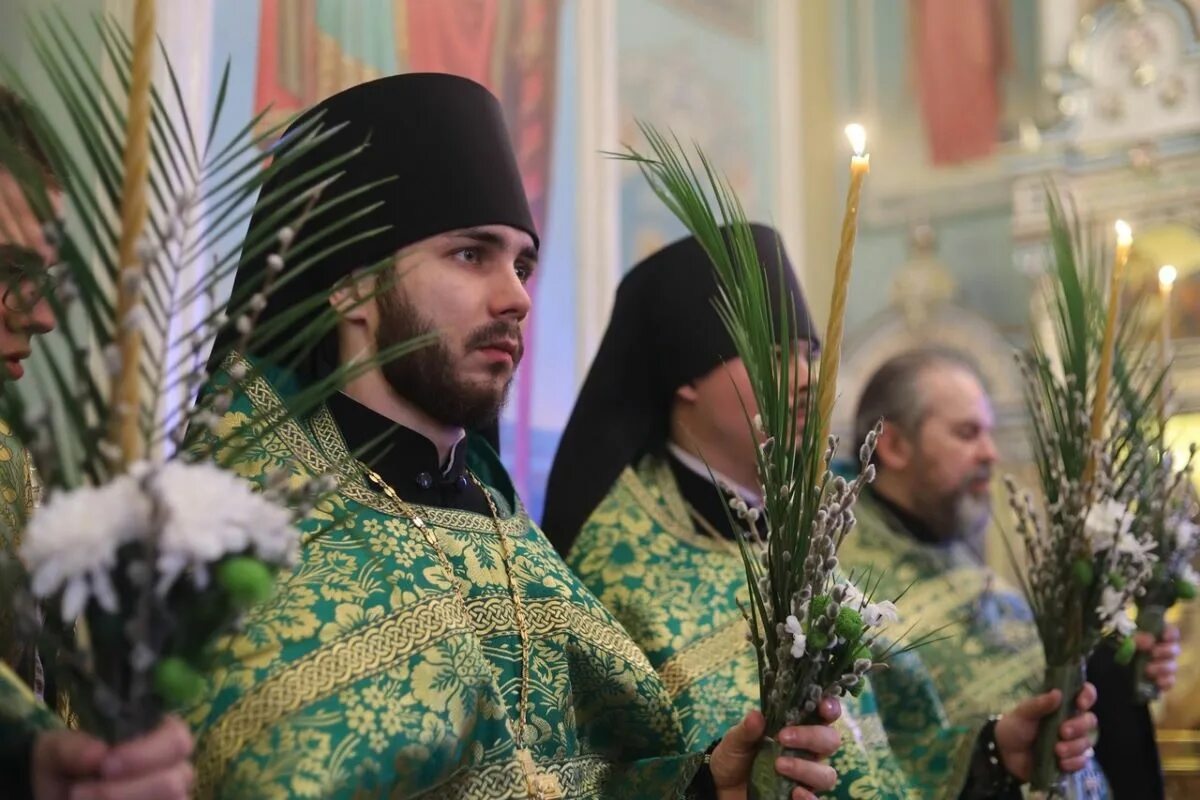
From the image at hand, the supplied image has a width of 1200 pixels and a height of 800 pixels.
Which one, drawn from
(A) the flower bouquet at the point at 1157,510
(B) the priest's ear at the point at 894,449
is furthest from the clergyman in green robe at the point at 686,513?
(B) the priest's ear at the point at 894,449

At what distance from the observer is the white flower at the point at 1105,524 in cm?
283

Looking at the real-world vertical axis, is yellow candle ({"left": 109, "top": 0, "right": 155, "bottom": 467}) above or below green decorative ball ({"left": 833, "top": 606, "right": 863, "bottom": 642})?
above

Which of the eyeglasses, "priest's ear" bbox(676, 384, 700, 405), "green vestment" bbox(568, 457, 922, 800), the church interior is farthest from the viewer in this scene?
the church interior

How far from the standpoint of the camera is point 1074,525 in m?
2.89

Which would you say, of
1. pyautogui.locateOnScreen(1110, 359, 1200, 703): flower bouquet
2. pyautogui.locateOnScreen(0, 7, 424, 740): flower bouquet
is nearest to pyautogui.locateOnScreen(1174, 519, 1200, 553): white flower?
pyautogui.locateOnScreen(1110, 359, 1200, 703): flower bouquet

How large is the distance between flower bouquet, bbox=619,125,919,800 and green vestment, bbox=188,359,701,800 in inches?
13.3

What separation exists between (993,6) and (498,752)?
7853 mm

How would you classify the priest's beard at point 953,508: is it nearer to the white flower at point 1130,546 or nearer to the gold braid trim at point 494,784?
the white flower at point 1130,546

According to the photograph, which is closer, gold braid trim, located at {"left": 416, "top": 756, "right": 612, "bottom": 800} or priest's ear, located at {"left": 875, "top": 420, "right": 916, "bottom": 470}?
gold braid trim, located at {"left": 416, "top": 756, "right": 612, "bottom": 800}

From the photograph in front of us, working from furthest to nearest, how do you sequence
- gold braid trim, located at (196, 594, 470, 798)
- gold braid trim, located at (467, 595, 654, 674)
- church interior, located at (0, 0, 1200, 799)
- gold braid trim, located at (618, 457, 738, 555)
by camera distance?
church interior, located at (0, 0, 1200, 799) < gold braid trim, located at (618, 457, 738, 555) < gold braid trim, located at (467, 595, 654, 674) < gold braid trim, located at (196, 594, 470, 798)

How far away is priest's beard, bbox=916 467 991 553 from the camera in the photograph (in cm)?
430

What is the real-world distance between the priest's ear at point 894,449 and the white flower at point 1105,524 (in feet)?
4.84

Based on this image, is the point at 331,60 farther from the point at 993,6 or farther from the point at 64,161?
the point at 993,6

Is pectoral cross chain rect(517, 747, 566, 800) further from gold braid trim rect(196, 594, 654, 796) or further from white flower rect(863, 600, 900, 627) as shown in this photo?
white flower rect(863, 600, 900, 627)
